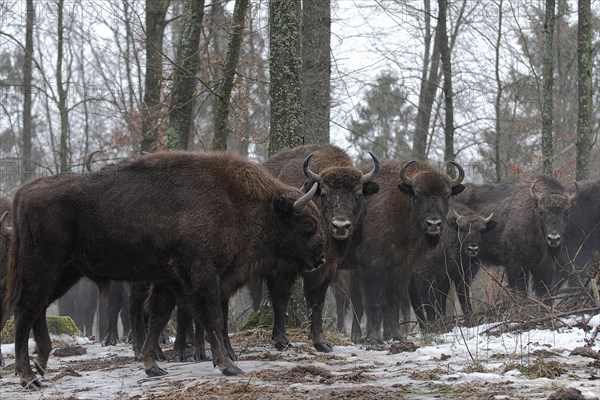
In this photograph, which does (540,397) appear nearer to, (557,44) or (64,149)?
(64,149)

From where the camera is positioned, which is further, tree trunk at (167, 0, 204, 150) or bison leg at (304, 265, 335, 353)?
tree trunk at (167, 0, 204, 150)

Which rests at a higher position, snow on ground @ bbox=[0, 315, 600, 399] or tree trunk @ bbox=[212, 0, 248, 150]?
tree trunk @ bbox=[212, 0, 248, 150]

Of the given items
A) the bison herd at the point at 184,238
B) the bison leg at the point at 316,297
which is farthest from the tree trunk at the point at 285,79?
the bison leg at the point at 316,297

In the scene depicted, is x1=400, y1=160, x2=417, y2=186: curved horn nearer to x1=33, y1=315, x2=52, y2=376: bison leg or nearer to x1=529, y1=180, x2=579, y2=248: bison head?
x1=529, y1=180, x2=579, y2=248: bison head

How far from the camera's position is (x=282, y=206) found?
9227mm

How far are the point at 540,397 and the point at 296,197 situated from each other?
158 inches

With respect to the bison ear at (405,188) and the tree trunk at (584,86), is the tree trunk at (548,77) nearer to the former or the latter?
the tree trunk at (584,86)

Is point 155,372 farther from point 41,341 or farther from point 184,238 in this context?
point 184,238

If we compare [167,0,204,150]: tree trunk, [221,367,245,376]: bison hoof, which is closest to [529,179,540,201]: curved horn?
[167,0,204,150]: tree trunk

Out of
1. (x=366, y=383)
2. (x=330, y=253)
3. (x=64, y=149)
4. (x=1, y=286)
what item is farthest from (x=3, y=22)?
(x=366, y=383)

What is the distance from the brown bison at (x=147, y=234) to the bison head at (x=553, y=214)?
7.22 m

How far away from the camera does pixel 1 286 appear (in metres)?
11.5

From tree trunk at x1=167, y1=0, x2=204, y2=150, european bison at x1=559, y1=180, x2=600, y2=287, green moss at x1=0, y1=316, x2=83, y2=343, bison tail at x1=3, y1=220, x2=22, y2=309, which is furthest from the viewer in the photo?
european bison at x1=559, y1=180, x2=600, y2=287

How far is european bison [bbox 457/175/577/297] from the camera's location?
1525cm
